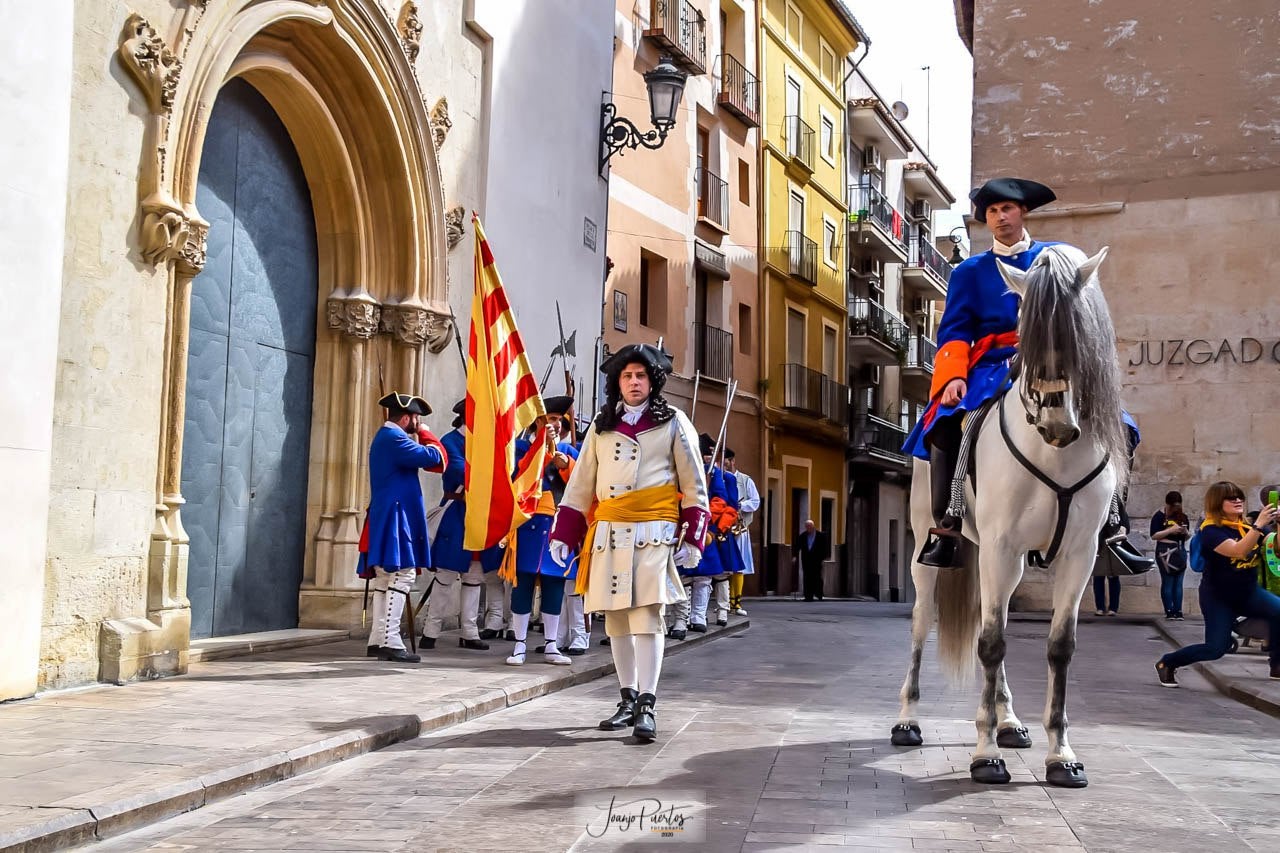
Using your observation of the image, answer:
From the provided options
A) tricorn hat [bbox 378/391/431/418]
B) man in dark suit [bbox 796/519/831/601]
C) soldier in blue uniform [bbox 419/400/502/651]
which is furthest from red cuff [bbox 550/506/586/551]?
man in dark suit [bbox 796/519/831/601]

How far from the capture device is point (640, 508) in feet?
25.5

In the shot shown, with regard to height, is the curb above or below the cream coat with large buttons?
below

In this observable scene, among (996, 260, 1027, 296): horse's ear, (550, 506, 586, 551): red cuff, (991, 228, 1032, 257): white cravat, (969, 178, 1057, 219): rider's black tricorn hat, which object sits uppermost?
(969, 178, 1057, 219): rider's black tricorn hat

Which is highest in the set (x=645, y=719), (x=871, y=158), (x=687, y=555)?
(x=871, y=158)

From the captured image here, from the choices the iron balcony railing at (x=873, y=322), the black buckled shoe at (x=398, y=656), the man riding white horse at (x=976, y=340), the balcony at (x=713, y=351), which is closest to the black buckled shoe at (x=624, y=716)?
the man riding white horse at (x=976, y=340)

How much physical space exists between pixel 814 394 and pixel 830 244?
547 centimetres

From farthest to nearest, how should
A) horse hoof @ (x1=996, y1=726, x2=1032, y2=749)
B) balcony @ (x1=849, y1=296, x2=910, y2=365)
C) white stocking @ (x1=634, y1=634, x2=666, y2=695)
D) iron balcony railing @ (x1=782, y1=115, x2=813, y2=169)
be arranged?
balcony @ (x1=849, y1=296, x2=910, y2=365) → iron balcony railing @ (x1=782, y1=115, x2=813, y2=169) → white stocking @ (x1=634, y1=634, x2=666, y2=695) → horse hoof @ (x1=996, y1=726, x2=1032, y2=749)

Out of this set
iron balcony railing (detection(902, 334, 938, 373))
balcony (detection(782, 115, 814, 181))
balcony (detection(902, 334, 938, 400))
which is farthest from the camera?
iron balcony railing (detection(902, 334, 938, 373))

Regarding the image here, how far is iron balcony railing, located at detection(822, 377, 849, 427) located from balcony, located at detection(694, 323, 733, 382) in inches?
275

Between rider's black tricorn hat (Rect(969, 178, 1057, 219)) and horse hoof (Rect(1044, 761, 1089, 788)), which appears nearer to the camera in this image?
horse hoof (Rect(1044, 761, 1089, 788))

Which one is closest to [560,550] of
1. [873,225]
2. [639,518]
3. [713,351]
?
[639,518]

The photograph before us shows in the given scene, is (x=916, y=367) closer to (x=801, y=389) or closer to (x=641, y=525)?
(x=801, y=389)

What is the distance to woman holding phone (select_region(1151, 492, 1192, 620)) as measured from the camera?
18.1 metres

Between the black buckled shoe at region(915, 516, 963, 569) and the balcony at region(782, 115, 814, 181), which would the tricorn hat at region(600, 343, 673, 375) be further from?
the balcony at region(782, 115, 814, 181)
